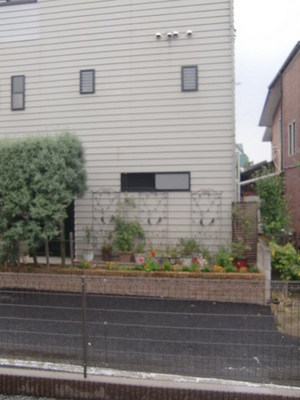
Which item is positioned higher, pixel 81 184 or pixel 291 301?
pixel 81 184

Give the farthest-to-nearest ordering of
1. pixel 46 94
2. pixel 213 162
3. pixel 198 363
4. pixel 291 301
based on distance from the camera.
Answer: pixel 46 94, pixel 213 162, pixel 291 301, pixel 198 363

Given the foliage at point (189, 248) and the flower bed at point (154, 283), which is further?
the foliage at point (189, 248)

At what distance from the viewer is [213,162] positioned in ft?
31.4

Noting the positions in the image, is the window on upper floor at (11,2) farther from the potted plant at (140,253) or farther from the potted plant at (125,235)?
the potted plant at (140,253)

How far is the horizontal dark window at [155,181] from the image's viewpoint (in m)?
9.75

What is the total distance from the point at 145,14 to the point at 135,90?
183cm

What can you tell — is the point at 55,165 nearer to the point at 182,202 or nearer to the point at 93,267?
the point at 93,267

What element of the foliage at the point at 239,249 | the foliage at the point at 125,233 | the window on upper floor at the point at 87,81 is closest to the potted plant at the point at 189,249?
Result: the foliage at the point at 239,249

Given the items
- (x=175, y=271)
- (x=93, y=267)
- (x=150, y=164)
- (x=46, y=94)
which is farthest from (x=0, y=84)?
(x=175, y=271)

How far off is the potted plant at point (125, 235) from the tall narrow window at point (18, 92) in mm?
3993

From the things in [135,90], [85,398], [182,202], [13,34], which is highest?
[13,34]

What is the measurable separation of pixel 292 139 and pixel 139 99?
22.3 feet

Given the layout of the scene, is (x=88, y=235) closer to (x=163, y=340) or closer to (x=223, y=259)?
(x=223, y=259)

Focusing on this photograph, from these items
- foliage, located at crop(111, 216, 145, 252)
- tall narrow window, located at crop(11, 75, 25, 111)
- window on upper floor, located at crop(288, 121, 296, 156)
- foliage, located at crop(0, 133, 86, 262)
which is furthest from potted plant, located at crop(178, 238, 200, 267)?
window on upper floor, located at crop(288, 121, 296, 156)
